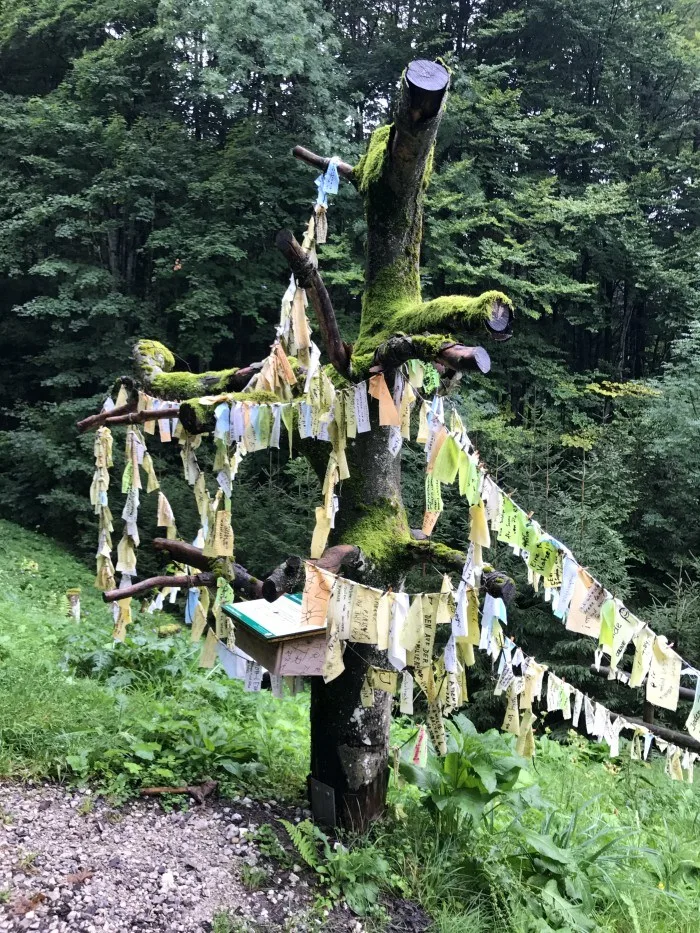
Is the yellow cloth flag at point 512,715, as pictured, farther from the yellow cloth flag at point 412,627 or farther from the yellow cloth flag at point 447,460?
the yellow cloth flag at point 447,460

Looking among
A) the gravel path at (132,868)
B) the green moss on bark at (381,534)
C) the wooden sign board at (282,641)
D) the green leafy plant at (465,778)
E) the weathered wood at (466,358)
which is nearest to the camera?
the weathered wood at (466,358)

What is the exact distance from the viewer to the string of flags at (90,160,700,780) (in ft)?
6.99

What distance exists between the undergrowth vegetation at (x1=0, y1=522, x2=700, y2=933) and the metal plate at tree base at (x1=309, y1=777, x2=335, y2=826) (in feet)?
0.22

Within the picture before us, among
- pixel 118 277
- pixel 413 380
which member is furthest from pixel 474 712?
pixel 118 277

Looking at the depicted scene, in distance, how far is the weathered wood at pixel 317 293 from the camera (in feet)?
6.55

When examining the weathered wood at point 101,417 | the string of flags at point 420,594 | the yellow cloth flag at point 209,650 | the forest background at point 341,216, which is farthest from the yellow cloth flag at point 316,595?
the forest background at point 341,216

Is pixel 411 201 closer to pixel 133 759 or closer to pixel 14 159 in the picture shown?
pixel 133 759

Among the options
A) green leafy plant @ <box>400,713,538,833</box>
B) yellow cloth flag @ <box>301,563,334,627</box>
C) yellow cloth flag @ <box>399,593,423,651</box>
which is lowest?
green leafy plant @ <box>400,713,538,833</box>

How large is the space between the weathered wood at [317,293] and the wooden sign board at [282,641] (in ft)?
3.19

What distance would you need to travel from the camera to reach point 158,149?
11.2 m

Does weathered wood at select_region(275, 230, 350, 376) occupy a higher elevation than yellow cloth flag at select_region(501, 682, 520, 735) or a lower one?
higher

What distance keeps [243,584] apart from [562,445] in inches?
319

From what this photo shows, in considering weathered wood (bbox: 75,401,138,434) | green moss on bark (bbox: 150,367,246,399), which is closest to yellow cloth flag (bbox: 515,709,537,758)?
green moss on bark (bbox: 150,367,246,399)

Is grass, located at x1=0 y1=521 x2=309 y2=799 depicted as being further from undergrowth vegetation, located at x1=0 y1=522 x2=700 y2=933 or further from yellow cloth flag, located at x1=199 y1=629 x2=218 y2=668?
yellow cloth flag, located at x1=199 y1=629 x2=218 y2=668
